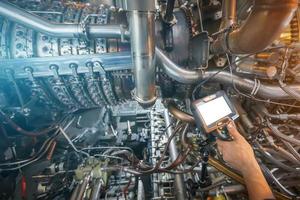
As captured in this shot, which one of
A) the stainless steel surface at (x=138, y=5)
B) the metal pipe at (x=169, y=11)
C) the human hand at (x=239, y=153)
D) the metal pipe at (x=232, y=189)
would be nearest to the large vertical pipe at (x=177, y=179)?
the metal pipe at (x=232, y=189)

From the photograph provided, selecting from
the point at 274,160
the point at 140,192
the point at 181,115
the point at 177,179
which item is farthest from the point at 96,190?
the point at 274,160

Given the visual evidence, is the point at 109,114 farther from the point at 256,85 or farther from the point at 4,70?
the point at 256,85

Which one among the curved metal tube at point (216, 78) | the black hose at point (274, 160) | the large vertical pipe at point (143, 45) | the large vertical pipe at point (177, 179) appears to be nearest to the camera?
the large vertical pipe at point (143, 45)

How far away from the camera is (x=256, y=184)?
988 mm

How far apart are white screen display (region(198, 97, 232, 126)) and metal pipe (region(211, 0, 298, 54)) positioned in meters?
0.30

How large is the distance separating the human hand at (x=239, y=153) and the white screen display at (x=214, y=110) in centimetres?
11

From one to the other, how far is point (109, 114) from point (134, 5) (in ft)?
5.03

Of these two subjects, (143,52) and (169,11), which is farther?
(169,11)

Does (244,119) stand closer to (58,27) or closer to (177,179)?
(177,179)

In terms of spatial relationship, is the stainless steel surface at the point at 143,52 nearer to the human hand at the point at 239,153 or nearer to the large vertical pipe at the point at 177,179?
the human hand at the point at 239,153

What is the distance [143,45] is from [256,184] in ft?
2.59

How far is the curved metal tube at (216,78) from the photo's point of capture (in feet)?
4.16

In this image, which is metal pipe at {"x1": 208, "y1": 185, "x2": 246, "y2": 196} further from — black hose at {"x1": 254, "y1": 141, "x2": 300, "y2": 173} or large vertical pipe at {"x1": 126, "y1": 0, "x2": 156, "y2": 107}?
large vertical pipe at {"x1": 126, "y1": 0, "x2": 156, "y2": 107}

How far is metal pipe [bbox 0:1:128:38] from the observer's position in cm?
117
